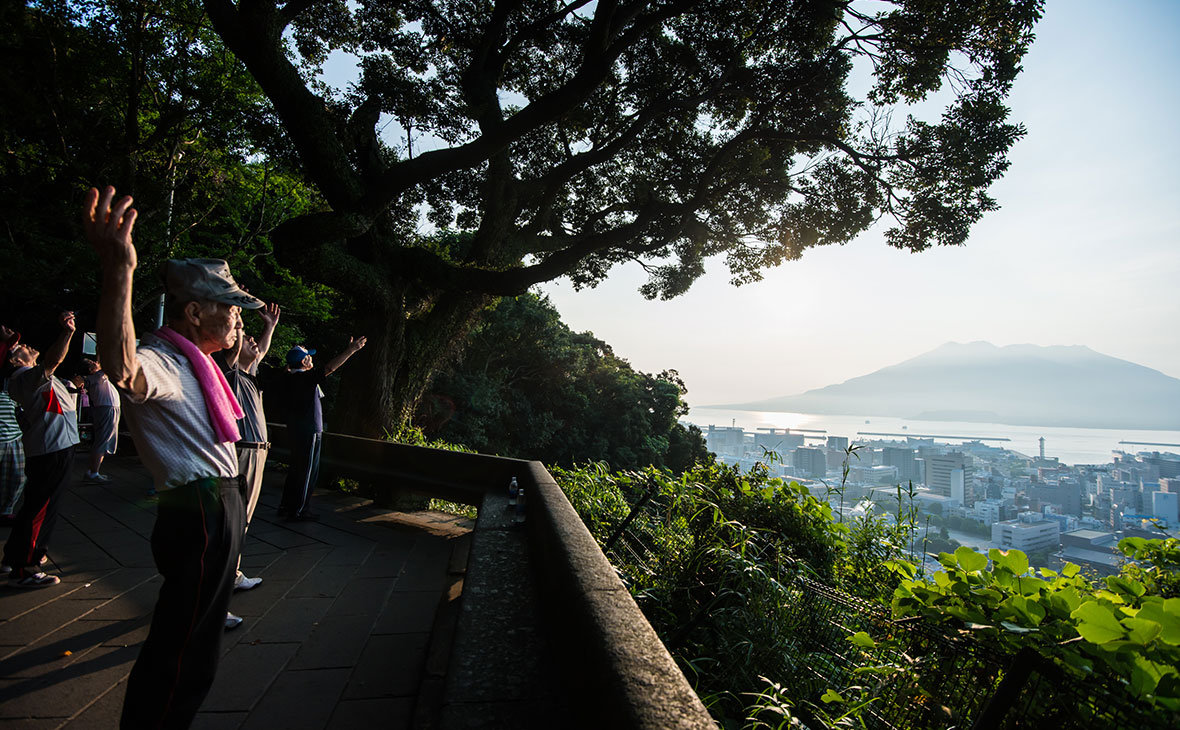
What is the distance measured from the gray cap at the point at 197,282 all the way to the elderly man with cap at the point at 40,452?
2192 millimetres

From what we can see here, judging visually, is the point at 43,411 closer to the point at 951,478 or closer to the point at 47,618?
the point at 47,618

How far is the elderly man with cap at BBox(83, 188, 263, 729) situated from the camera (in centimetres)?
161

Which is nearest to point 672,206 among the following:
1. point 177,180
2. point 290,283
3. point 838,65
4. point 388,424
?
point 838,65

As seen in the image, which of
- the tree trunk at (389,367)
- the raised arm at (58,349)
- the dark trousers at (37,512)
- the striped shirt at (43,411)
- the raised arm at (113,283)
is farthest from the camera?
the tree trunk at (389,367)

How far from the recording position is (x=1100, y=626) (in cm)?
120

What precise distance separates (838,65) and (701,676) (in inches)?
389

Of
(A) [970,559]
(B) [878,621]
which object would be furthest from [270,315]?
(A) [970,559]

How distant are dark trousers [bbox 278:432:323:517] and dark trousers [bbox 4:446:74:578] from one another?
5.43ft

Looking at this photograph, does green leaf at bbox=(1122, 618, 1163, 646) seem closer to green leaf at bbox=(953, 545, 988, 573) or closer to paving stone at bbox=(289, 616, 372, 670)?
green leaf at bbox=(953, 545, 988, 573)

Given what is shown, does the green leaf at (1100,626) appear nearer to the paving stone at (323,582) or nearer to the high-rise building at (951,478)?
the paving stone at (323,582)

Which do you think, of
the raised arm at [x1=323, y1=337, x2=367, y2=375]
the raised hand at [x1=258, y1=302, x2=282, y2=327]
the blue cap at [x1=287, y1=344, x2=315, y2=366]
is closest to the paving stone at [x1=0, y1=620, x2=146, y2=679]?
the raised hand at [x1=258, y1=302, x2=282, y2=327]

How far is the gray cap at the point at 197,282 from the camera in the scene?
6.35 ft

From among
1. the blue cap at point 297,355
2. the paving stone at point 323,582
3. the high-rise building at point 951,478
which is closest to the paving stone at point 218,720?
the paving stone at point 323,582

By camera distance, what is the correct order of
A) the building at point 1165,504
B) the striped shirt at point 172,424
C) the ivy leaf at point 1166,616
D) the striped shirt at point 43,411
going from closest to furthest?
the ivy leaf at point 1166,616 < the striped shirt at point 172,424 < the building at point 1165,504 < the striped shirt at point 43,411
